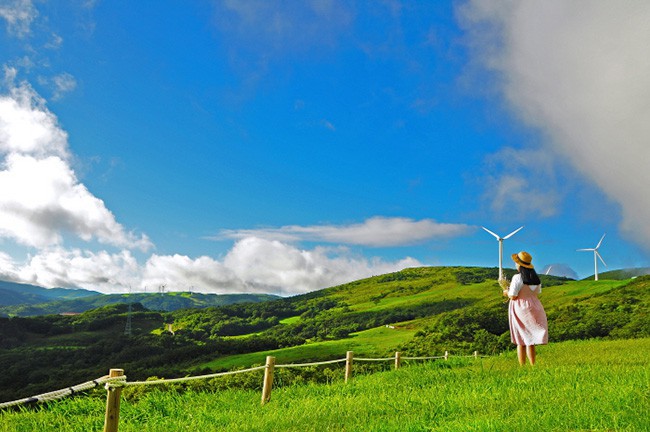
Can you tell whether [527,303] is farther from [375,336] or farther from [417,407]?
[375,336]

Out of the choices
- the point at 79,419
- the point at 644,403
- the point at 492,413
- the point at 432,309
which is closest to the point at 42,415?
the point at 79,419

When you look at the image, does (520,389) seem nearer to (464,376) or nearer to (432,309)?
(464,376)

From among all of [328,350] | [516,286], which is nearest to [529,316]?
[516,286]

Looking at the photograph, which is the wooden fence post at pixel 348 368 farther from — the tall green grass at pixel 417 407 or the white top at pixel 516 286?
the white top at pixel 516 286

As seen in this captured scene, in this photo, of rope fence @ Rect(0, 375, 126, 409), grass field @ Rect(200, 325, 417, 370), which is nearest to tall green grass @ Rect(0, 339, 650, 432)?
rope fence @ Rect(0, 375, 126, 409)

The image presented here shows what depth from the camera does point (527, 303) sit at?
570 inches

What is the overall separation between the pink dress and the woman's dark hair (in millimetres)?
166

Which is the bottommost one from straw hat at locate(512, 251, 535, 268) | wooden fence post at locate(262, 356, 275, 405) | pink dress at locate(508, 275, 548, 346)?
wooden fence post at locate(262, 356, 275, 405)

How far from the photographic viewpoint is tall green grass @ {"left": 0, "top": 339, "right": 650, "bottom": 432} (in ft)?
26.6

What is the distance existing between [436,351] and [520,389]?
141 feet

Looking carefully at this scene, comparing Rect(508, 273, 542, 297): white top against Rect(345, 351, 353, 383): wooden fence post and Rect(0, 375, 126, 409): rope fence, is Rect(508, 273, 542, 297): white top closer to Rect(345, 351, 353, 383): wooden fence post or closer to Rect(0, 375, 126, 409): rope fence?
Rect(345, 351, 353, 383): wooden fence post

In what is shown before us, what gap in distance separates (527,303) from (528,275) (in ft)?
2.84

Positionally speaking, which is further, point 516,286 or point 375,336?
point 375,336

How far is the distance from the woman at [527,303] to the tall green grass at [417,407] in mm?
983
